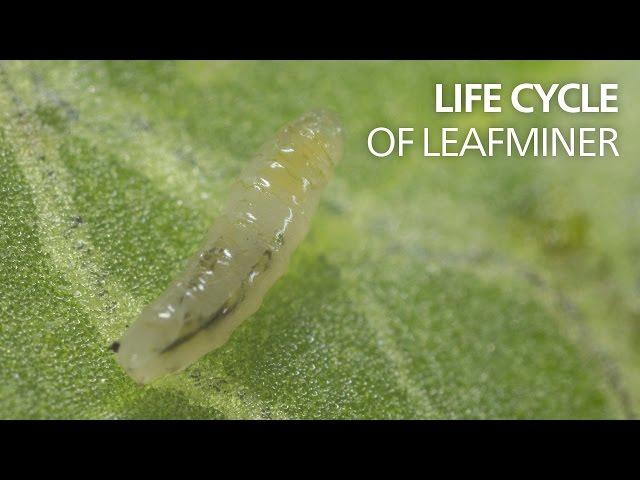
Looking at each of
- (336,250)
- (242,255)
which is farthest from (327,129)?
(242,255)

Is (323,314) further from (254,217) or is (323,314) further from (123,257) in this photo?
(123,257)

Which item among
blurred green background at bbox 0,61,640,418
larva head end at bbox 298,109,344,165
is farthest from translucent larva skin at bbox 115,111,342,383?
blurred green background at bbox 0,61,640,418

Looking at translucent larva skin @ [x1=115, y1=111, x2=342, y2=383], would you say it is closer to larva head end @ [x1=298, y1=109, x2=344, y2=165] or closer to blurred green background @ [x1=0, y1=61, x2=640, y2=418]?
larva head end @ [x1=298, y1=109, x2=344, y2=165]

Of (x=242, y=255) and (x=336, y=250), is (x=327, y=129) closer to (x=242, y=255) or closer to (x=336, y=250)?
(x=336, y=250)

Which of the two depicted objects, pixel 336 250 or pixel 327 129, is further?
pixel 336 250

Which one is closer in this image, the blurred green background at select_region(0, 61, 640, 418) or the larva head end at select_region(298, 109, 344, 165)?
the blurred green background at select_region(0, 61, 640, 418)

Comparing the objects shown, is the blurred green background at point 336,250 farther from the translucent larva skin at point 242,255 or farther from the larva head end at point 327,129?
the larva head end at point 327,129

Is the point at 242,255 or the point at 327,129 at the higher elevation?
the point at 327,129
